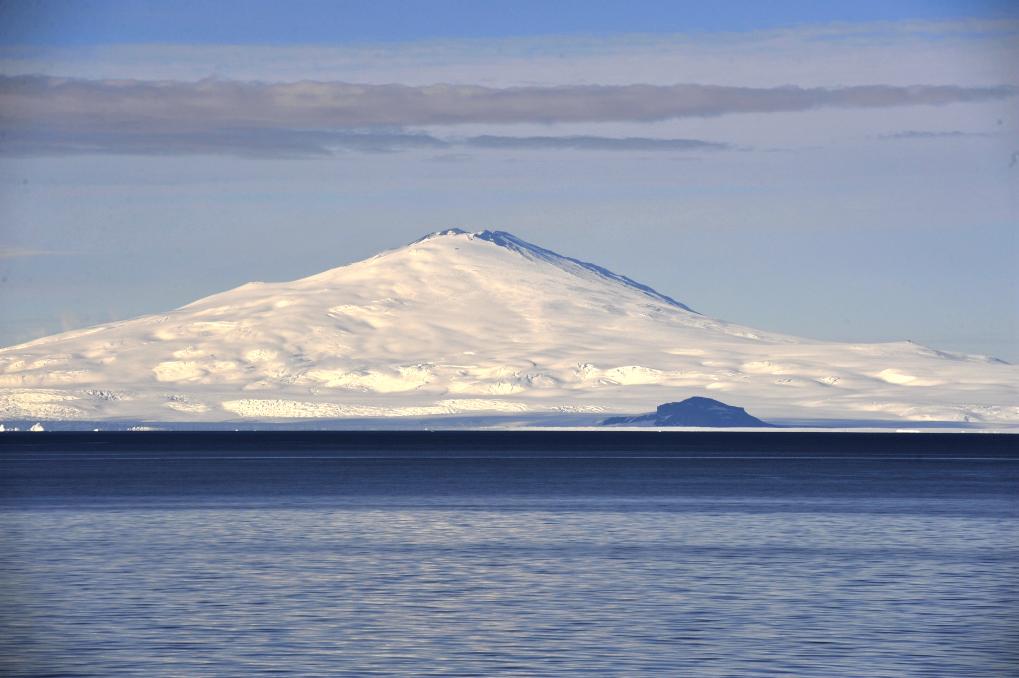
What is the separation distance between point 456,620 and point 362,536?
30.9 meters

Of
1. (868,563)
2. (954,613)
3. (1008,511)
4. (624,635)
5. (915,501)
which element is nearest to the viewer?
(624,635)

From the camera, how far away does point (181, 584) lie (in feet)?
169

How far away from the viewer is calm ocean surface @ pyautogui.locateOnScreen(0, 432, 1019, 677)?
37344 millimetres

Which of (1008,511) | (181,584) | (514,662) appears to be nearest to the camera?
(514,662)

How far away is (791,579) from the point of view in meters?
53.3

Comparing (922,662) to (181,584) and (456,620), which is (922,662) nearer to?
(456,620)

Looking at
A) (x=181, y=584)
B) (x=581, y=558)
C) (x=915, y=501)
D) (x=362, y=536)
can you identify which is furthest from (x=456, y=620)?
(x=915, y=501)

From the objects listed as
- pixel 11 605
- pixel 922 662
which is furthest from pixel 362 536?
pixel 922 662

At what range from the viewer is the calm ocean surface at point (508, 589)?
37.3m

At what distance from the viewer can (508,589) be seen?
50.5 metres

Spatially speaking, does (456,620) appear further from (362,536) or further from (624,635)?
(362,536)

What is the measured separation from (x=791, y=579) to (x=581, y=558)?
10.6 metres

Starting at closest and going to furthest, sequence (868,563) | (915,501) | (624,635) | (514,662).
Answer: (514,662) → (624,635) → (868,563) → (915,501)

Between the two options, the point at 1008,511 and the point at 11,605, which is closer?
the point at 11,605
